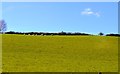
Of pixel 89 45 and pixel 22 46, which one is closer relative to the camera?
pixel 22 46

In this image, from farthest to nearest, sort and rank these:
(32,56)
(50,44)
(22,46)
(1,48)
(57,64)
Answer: (50,44)
(22,46)
(1,48)
(32,56)
(57,64)

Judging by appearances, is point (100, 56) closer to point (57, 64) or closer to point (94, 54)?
point (94, 54)

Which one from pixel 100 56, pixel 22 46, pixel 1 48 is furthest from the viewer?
pixel 22 46

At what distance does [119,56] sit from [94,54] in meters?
2.98

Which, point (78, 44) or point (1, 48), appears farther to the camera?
point (78, 44)

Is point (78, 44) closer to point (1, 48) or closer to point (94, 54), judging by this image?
point (94, 54)

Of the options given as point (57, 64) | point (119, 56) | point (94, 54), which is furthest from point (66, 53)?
point (57, 64)

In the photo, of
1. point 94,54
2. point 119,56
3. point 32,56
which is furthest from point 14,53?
point 119,56

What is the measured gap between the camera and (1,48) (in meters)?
Answer: 42.0

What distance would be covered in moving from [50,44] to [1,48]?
29.1ft

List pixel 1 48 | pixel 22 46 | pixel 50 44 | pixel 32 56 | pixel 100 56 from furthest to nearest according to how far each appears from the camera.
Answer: pixel 50 44, pixel 22 46, pixel 1 48, pixel 100 56, pixel 32 56

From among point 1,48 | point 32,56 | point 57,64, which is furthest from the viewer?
point 1,48

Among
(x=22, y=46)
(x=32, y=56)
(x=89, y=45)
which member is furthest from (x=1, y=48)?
(x=89, y=45)

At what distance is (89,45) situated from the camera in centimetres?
4966
